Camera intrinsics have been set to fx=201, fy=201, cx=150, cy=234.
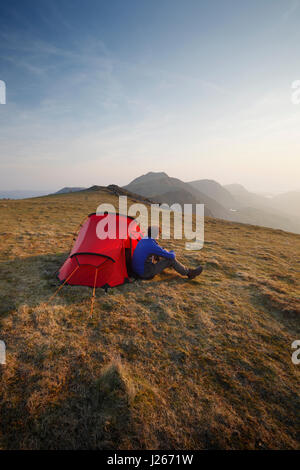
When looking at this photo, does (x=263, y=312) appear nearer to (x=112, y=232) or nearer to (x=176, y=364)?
(x=176, y=364)

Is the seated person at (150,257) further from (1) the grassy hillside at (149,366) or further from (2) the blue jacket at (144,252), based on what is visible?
(1) the grassy hillside at (149,366)

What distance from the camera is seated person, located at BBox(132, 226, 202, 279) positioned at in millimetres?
7258

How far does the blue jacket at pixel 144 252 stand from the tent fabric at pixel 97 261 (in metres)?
0.29

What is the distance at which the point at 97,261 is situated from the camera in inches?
270

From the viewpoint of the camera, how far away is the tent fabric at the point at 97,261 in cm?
686

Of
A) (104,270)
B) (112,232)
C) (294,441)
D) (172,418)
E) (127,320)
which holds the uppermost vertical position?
(112,232)

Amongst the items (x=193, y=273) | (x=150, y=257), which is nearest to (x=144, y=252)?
(x=150, y=257)

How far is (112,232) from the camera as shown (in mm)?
7574

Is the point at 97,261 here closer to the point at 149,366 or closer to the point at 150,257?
the point at 150,257

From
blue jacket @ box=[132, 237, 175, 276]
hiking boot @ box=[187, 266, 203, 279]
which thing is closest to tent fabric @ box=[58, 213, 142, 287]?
blue jacket @ box=[132, 237, 175, 276]

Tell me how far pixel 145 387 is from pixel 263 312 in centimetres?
438

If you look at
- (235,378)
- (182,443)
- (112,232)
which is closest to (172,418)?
(182,443)

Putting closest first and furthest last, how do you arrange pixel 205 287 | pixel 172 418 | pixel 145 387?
pixel 172 418 → pixel 145 387 → pixel 205 287
